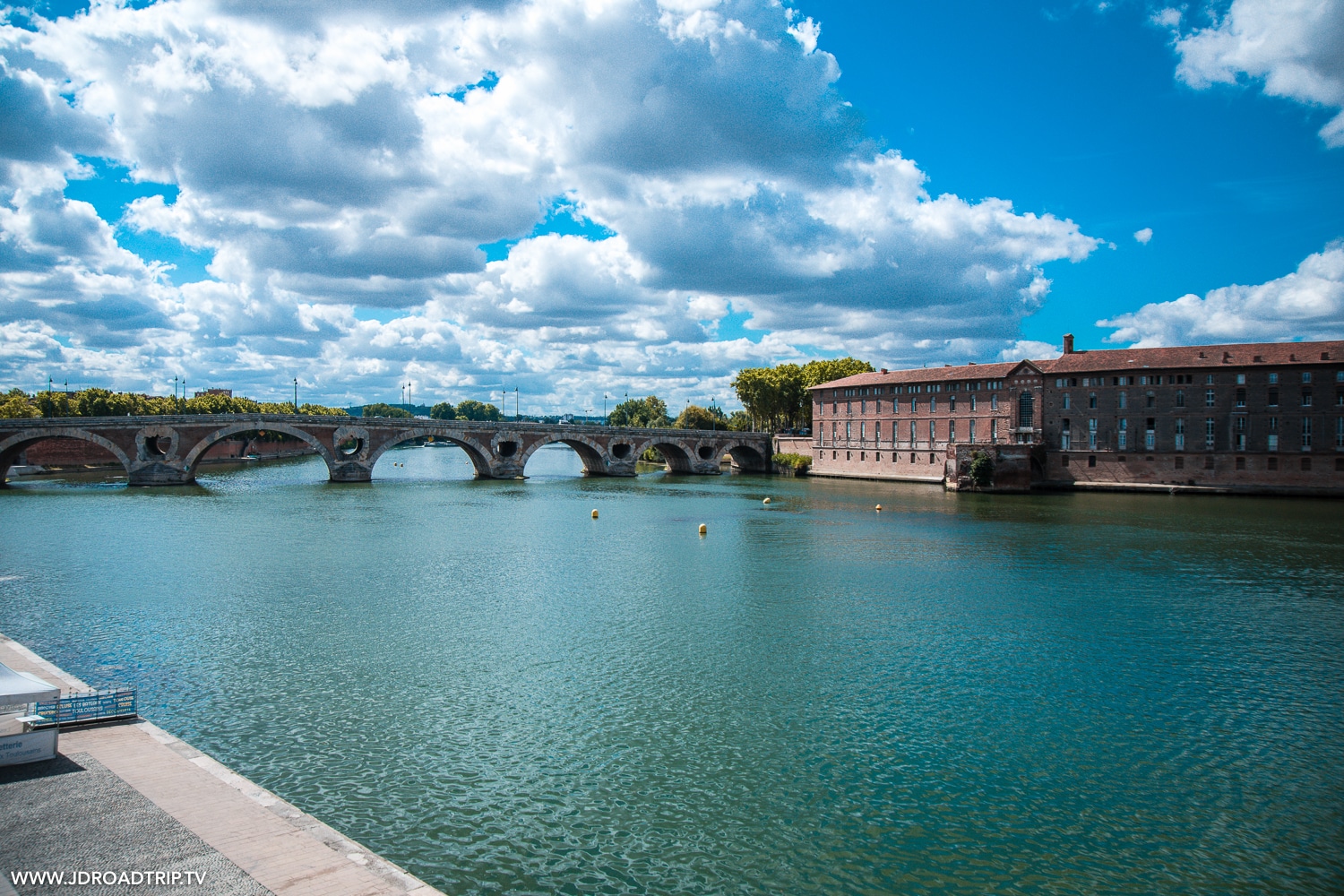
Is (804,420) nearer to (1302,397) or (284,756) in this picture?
(1302,397)

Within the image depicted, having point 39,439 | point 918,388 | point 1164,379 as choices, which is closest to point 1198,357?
point 1164,379

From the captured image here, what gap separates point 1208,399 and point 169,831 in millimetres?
98518

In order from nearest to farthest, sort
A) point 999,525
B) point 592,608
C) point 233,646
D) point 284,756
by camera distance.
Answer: point 284,756 → point 233,646 → point 592,608 → point 999,525

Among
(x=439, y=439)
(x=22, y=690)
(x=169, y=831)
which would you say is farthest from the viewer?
(x=439, y=439)

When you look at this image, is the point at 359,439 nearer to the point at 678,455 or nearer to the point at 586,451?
the point at 586,451

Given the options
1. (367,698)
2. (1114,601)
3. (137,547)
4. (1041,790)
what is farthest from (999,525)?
(137,547)

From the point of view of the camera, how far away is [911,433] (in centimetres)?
10656

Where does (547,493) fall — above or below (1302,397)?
below

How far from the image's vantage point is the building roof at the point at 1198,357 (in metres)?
83.5

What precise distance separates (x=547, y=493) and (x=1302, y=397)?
253 feet

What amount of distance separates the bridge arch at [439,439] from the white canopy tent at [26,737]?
81.6 m

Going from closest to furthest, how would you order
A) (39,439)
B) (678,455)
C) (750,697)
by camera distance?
(750,697), (39,439), (678,455)

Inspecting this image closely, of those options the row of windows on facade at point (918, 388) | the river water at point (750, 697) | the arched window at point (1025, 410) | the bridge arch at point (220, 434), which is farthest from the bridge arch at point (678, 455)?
the river water at point (750, 697)

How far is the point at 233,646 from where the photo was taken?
28016 millimetres
